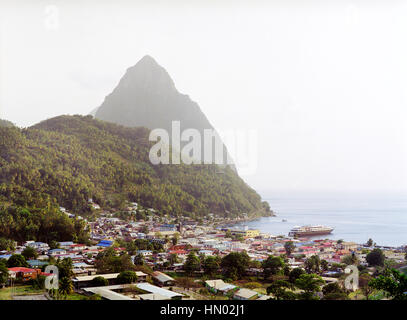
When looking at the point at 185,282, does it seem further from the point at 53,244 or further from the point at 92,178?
the point at 92,178

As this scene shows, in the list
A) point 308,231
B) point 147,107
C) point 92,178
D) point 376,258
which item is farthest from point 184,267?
point 147,107

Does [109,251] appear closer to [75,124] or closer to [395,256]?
[395,256]

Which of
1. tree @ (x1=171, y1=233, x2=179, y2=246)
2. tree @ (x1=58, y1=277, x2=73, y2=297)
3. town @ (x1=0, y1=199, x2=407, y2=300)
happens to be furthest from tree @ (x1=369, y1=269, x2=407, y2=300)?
tree @ (x1=171, y1=233, x2=179, y2=246)

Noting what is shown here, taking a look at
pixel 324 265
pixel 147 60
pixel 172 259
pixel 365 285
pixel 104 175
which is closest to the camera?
pixel 365 285

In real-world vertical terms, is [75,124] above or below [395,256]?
above

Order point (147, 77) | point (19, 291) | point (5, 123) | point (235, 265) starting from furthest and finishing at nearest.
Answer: point (5, 123)
point (147, 77)
point (235, 265)
point (19, 291)

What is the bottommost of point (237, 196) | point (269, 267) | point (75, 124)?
point (269, 267)
